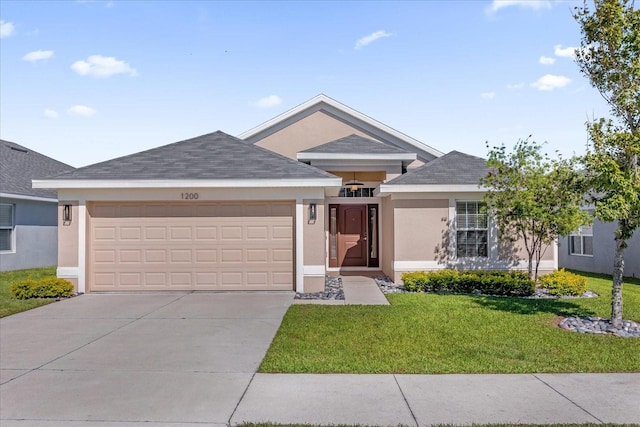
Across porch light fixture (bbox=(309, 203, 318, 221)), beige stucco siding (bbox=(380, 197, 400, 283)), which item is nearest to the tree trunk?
beige stucco siding (bbox=(380, 197, 400, 283))

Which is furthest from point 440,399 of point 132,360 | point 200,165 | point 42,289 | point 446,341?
point 42,289

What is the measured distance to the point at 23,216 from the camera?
1767 centimetres

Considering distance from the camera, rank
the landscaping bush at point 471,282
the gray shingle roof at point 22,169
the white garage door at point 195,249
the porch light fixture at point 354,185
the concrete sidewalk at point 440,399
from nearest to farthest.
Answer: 1. the concrete sidewalk at point 440,399
2. the landscaping bush at point 471,282
3. the white garage door at point 195,249
4. the porch light fixture at point 354,185
5. the gray shingle roof at point 22,169

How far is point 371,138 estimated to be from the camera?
17.0m

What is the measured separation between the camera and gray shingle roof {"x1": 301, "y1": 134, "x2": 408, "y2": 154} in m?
14.4

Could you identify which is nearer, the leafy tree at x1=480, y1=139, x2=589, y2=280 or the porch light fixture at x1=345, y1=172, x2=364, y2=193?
the leafy tree at x1=480, y1=139, x2=589, y2=280

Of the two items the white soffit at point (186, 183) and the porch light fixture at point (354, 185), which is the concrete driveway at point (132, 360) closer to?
the white soffit at point (186, 183)

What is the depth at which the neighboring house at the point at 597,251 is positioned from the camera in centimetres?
1529

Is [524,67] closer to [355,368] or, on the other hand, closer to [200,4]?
[200,4]

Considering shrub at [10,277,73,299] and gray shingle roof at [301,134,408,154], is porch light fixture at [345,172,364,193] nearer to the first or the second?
gray shingle roof at [301,134,408,154]

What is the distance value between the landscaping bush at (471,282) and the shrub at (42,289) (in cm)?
896

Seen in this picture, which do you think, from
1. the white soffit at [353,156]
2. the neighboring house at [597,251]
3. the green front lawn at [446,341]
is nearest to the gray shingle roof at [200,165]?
the white soffit at [353,156]

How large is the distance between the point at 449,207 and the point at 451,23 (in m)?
5.67

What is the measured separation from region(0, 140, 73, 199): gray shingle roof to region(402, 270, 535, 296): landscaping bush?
15822 mm
